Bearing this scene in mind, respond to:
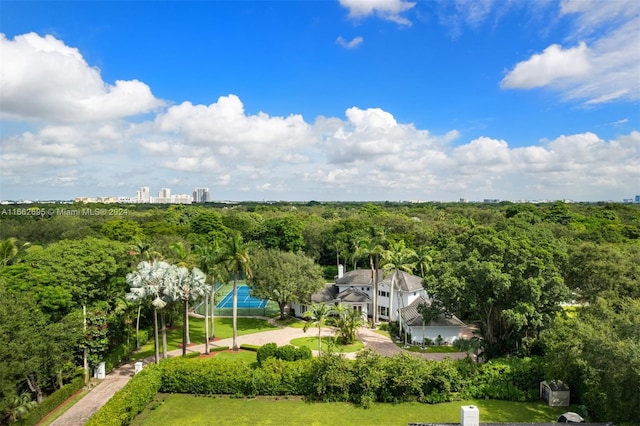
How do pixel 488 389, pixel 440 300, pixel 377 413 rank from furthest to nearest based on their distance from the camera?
pixel 440 300, pixel 488 389, pixel 377 413

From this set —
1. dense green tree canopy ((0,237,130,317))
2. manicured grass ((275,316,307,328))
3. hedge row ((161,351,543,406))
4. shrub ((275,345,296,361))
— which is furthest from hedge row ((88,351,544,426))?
manicured grass ((275,316,307,328))

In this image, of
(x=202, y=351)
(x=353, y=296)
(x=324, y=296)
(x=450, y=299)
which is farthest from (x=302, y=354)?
(x=353, y=296)

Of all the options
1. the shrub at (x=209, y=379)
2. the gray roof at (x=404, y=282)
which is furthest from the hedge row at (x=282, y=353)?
the gray roof at (x=404, y=282)

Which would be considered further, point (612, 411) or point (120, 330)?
point (120, 330)

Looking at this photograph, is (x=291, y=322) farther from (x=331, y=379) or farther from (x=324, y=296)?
(x=331, y=379)

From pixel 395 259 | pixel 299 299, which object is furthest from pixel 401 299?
pixel 299 299

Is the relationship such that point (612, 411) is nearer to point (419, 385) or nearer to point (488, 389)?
point (488, 389)

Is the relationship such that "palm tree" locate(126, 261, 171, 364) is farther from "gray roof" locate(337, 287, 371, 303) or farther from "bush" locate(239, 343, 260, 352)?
"gray roof" locate(337, 287, 371, 303)

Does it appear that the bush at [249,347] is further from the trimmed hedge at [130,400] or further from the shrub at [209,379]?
the trimmed hedge at [130,400]
